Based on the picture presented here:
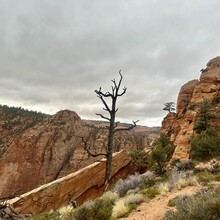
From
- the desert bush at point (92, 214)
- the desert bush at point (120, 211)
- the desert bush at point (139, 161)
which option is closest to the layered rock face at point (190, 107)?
the desert bush at point (139, 161)

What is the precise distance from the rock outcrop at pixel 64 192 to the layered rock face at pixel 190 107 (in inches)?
290

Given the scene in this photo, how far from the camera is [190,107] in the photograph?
119ft

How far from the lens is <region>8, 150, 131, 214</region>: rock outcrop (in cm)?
1980

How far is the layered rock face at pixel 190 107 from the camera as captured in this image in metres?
28.6

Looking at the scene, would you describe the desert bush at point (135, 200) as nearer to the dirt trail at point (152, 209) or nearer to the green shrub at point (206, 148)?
the dirt trail at point (152, 209)

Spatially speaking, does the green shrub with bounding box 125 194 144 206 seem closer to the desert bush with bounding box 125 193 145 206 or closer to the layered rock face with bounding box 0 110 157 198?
the desert bush with bounding box 125 193 145 206

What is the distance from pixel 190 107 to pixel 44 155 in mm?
25659

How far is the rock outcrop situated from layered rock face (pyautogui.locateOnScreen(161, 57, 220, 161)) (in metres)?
7.36

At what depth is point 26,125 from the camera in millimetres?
77188

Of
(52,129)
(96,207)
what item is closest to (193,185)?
(96,207)

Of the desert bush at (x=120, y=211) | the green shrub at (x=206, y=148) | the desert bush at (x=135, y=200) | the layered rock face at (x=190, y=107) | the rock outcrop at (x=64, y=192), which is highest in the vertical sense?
the layered rock face at (x=190, y=107)

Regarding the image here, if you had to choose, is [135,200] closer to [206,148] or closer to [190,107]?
[206,148]

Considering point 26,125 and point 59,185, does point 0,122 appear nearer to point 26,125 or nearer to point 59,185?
point 26,125

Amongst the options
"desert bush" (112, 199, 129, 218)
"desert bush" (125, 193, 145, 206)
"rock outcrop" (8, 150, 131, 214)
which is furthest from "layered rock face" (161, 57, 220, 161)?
"desert bush" (112, 199, 129, 218)
